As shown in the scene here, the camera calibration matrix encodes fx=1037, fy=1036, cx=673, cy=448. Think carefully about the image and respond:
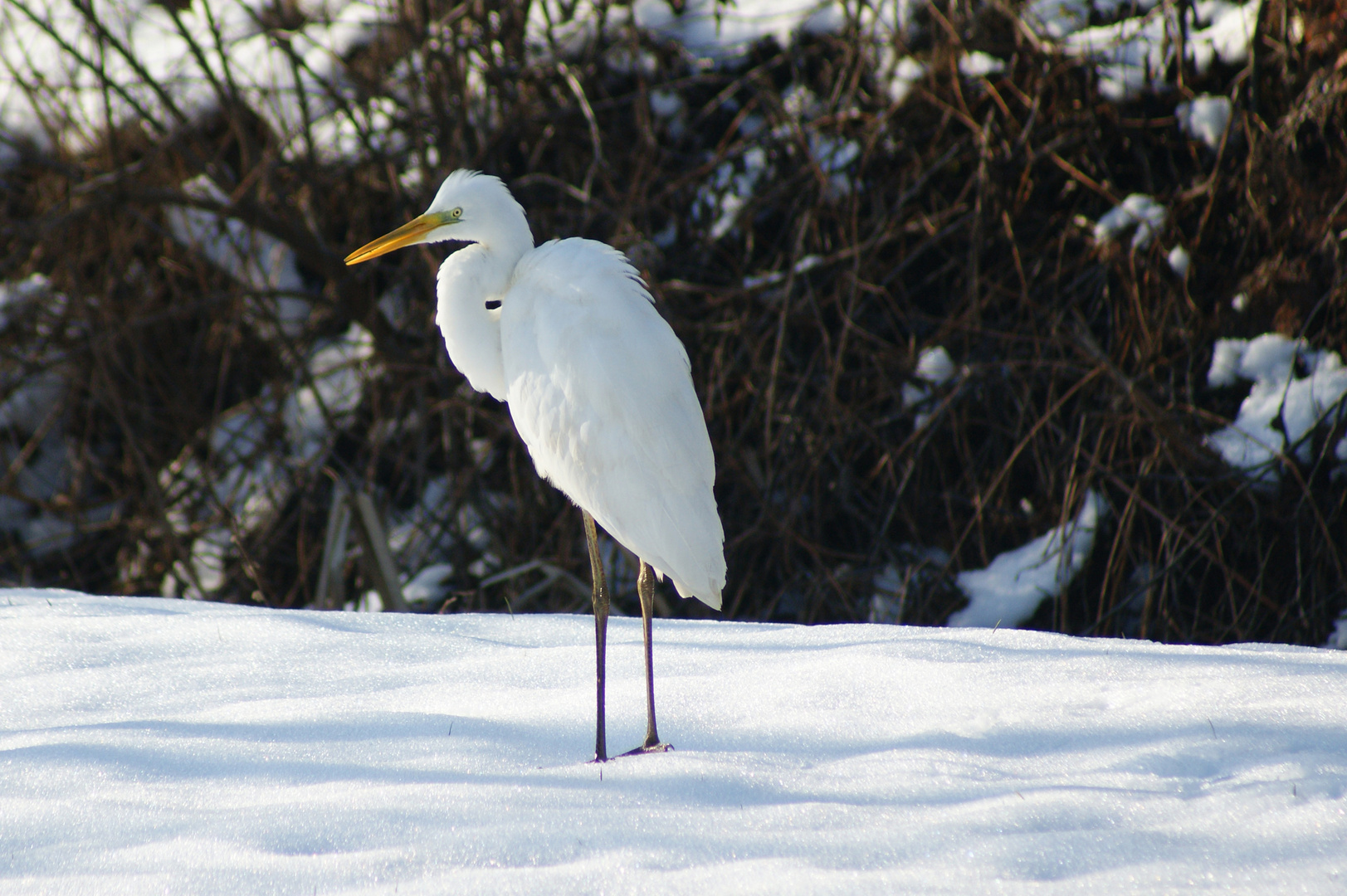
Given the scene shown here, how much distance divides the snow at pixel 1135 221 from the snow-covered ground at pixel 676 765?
6.60 feet

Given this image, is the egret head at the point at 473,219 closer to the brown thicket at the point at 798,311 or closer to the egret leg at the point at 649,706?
the egret leg at the point at 649,706

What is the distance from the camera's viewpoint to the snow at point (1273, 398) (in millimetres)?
3619

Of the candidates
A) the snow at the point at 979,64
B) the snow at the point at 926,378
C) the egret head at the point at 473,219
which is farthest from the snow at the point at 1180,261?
the egret head at the point at 473,219

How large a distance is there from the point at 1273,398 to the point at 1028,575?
1.07m

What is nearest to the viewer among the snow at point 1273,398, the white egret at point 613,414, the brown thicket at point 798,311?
the white egret at point 613,414

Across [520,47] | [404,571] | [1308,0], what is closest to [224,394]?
[404,571]

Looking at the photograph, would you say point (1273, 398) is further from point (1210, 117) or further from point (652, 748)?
point (652, 748)

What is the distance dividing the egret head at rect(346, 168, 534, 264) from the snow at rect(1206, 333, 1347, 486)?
2.67 m

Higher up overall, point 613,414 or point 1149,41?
point 1149,41

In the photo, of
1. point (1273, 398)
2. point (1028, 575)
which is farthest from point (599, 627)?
point (1273, 398)

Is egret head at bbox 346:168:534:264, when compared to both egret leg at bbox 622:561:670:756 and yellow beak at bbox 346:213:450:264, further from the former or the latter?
egret leg at bbox 622:561:670:756

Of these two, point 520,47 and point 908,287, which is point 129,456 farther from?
point 908,287

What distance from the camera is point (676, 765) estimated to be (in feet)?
5.90

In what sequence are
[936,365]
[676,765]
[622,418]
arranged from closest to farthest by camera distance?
1. [676,765]
2. [622,418]
3. [936,365]
